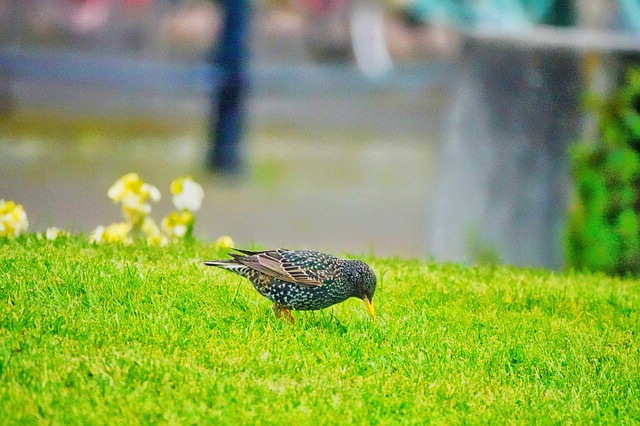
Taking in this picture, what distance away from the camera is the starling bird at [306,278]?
5.25m

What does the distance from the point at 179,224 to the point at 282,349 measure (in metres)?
2.39

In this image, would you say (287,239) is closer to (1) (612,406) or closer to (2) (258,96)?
(2) (258,96)

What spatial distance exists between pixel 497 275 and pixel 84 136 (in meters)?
7.66

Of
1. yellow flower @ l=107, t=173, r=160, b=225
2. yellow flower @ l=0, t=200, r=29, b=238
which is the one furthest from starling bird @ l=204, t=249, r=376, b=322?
yellow flower @ l=0, t=200, r=29, b=238

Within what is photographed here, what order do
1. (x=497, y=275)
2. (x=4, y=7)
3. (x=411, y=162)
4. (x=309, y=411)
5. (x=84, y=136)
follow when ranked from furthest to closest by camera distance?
(x=411, y=162), (x=84, y=136), (x=4, y=7), (x=497, y=275), (x=309, y=411)

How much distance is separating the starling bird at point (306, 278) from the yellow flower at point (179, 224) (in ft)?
5.89

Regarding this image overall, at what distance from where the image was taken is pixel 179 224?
23.7ft

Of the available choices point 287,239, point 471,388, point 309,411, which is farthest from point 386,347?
point 287,239

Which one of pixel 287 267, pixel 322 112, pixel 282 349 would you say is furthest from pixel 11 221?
pixel 322 112

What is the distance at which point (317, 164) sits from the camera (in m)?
14.0

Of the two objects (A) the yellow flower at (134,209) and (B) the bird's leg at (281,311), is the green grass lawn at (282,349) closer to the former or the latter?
(B) the bird's leg at (281,311)

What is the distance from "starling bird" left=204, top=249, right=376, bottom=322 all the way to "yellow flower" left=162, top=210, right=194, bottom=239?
1794 mm

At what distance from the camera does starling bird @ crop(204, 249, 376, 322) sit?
207 inches

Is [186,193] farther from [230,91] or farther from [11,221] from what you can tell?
[230,91]
